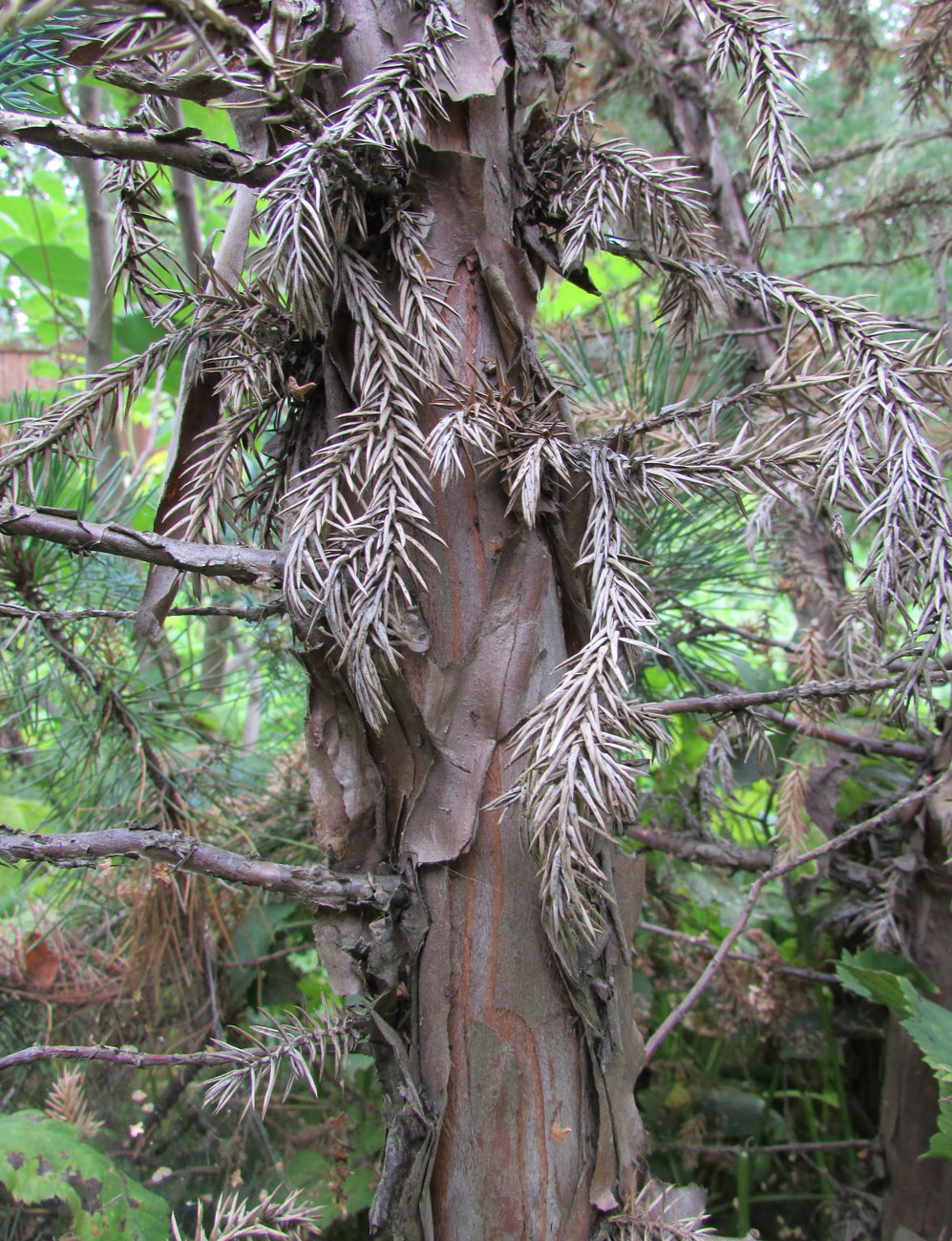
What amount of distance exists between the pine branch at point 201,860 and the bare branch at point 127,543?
0.56ft

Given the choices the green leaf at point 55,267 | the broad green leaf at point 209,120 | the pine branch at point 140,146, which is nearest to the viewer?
the pine branch at point 140,146

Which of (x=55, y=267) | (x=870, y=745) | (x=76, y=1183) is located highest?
(x=55, y=267)

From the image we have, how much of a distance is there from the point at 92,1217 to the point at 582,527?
0.73 meters

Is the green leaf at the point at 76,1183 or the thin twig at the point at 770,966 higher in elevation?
the thin twig at the point at 770,966

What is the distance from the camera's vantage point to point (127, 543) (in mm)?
497

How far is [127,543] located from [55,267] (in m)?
1.32

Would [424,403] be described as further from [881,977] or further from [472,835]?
[881,977]

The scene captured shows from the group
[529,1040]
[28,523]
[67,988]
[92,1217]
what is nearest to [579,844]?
[529,1040]

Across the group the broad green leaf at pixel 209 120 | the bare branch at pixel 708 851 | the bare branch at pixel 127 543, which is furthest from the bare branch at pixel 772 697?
the broad green leaf at pixel 209 120

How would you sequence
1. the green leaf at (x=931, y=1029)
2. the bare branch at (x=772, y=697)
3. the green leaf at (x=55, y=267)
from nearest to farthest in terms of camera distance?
1. the bare branch at (x=772, y=697)
2. the green leaf at (x=931, y=1029)
3. the green leaf at (x=55, y=267)

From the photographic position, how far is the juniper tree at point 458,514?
1.62 ft

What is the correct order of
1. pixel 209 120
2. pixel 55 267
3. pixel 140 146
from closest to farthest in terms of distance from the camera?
pixel 140 146
pixel 209 120
pixel 55 267

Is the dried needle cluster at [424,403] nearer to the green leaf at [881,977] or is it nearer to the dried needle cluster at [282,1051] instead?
the dried needle cluster at [282,1051]

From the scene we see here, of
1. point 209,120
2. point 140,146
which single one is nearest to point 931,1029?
point 140,146
